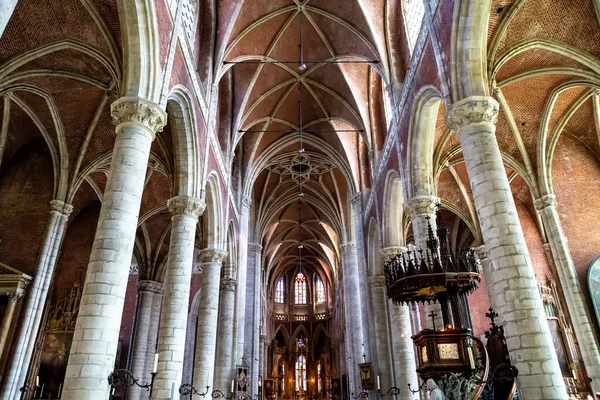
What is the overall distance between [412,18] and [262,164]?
39.5 feet

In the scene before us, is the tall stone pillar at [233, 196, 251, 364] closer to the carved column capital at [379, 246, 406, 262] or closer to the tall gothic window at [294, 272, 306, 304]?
the carved column capital at [379, 246, 406, 262]

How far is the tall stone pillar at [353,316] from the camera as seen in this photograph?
22.5m

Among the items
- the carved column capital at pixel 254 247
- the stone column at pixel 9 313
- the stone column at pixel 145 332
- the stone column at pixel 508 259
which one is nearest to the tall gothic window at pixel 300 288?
the carved column capital at pixel 254 247

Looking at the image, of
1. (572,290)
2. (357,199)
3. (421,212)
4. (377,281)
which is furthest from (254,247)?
(572,290)

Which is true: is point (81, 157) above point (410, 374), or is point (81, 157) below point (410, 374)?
above

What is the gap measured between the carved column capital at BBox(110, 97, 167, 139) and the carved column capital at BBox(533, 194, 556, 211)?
12775mm

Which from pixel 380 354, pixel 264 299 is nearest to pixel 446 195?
pixel 380 354

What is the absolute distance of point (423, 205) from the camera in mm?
13203

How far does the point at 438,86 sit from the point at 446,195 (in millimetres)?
10377

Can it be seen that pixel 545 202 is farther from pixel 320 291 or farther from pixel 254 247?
pixel 320 291

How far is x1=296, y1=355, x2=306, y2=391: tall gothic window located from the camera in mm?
42281

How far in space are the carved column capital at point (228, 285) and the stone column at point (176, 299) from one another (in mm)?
7970

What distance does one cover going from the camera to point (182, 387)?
1109 cm

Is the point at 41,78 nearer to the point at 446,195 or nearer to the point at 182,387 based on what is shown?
the point at 182,387
